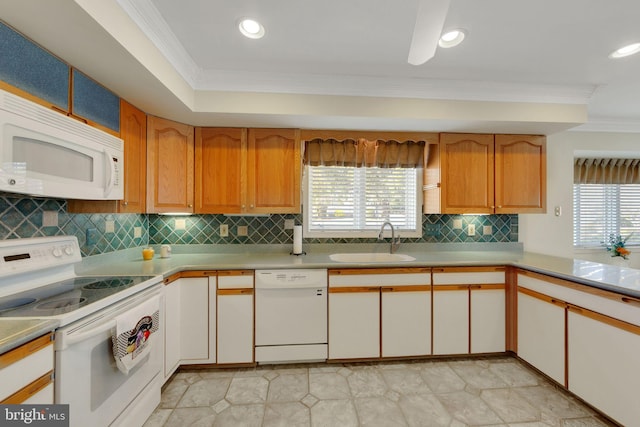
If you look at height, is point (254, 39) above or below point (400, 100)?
above

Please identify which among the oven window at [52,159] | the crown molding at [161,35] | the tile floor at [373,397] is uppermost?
the crown molding at [161,35]

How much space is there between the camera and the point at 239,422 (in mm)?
1625

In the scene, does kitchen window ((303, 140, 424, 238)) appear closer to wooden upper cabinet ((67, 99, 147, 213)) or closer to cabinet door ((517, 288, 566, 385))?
cabinet door ((517, 288, 566, 385))

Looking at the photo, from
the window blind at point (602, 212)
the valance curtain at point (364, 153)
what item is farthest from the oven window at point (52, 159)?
the window blind at point (602, 212)

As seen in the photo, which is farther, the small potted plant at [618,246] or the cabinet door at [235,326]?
the small potted plant at [618,246]

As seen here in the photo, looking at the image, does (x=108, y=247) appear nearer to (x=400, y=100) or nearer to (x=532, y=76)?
(x=400, y=100)

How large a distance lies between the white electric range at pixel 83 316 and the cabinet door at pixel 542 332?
2.71 m

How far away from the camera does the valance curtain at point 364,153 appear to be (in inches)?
103

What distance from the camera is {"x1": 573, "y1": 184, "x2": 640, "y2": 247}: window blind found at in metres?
3.60

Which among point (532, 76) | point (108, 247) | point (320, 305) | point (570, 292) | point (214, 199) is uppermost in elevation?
point (532, 76)

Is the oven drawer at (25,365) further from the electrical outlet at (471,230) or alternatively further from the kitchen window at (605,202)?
the kitchen window at (605,202)

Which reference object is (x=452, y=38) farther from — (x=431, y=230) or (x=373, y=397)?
(x=373, y=397)

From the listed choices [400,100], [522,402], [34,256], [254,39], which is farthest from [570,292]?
[34,256]

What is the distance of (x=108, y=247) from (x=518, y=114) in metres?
3.59
